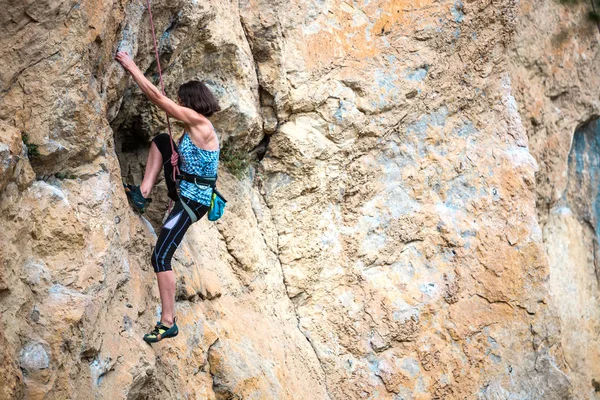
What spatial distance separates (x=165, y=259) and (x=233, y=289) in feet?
5.80

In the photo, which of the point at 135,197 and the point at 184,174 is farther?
the point at 135,197

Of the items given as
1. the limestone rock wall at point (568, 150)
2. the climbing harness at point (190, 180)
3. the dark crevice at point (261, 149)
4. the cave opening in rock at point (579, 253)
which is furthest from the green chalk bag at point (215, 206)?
the cave opening in rock at point (579, 253)

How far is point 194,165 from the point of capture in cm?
616

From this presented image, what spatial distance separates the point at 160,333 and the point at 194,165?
132cm

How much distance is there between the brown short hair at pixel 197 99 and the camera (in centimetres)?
607

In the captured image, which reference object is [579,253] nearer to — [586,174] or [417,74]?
[586,174]

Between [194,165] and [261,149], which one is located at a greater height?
[194,165]

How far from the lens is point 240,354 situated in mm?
Result: 6961

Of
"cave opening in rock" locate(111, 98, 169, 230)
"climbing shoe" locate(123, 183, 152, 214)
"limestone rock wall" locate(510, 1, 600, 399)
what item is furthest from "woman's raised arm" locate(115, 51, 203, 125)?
"limestone rock wall" locate(510, 1, 600, 399)

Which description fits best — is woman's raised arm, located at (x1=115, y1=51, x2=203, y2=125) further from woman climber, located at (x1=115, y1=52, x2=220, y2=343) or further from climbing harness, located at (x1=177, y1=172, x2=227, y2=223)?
climbing harness, located at (x1=177, y1=172, x2=227, y2=223)

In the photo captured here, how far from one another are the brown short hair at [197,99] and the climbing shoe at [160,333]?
1.66 m

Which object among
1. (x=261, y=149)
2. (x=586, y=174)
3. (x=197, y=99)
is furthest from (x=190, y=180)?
(x=586, y=174)

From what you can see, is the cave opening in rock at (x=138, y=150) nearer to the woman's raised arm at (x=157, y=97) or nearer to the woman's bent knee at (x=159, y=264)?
the woman's raised arm at (x=157, y=97)

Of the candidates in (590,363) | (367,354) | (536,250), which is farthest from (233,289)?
(590,363)
